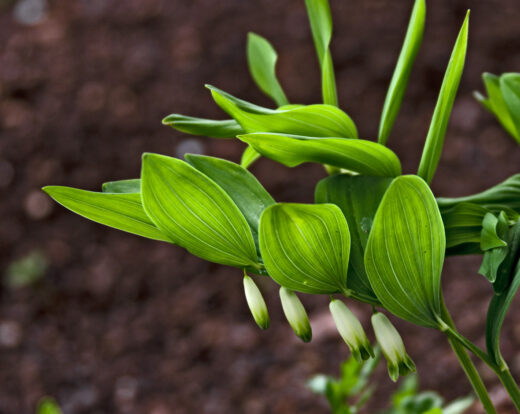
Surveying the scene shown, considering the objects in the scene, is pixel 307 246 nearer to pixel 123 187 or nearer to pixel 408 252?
pixel 408 252

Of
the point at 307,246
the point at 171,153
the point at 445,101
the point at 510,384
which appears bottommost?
the point at 171,153

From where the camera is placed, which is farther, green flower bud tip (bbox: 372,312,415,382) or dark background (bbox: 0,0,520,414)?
dark background (bbox: 0,0,520,414)

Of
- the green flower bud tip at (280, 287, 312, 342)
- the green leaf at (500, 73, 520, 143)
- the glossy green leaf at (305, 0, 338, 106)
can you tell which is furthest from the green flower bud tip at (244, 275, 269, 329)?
the green leaf at (500, 73, 520, 143)

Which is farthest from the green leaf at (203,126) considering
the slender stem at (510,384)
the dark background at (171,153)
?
the dark background at (171,153)

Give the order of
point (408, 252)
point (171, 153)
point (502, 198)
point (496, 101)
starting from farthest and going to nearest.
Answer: point (171, 153), point (496, 101), point (502, 198), point (408, 252)

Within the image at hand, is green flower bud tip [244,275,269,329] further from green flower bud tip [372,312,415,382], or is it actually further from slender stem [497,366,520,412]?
slender stem [497,366,520,412]

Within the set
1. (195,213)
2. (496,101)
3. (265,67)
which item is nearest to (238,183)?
(195,213)

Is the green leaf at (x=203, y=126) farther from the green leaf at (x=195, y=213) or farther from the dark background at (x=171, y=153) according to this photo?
the dark background at (x=171, y=153)
